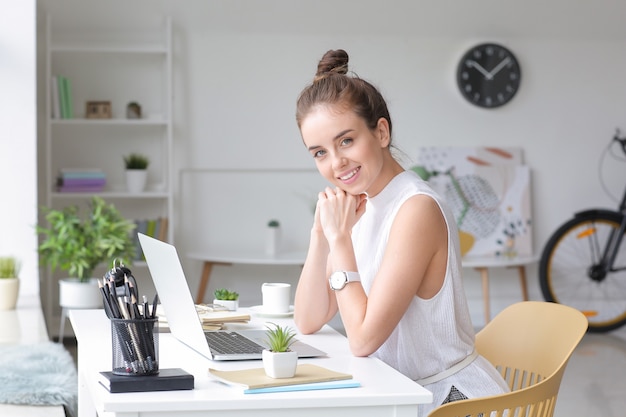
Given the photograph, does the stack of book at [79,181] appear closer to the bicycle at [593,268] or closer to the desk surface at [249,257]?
the desk surface at [249,257]

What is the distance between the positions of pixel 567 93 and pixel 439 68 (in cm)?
96

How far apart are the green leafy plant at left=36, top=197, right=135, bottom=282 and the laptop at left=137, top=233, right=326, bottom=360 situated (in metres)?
2.78

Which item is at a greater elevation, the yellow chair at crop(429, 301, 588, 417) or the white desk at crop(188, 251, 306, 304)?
the yellow chair at crop(429, 301, 588, 417)

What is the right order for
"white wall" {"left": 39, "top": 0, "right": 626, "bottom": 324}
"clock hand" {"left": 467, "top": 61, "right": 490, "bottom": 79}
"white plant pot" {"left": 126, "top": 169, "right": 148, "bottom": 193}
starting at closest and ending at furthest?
"white plant pot" {"left": 126, "top": 169, "right": 148, "bottom": 193}
"white wall" {"left": 39, "top": 0, "right": 626, "bottom": 324}
"clock hand" {"left": 467, "top": 61, "right": 490, "bottom": 79}

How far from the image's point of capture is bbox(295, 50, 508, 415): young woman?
1.88 m

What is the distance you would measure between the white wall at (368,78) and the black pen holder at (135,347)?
189 inches

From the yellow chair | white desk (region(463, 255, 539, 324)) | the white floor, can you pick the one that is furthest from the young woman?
white desk (region(463, 255, 539, 324))

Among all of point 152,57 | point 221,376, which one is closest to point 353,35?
point 152,57

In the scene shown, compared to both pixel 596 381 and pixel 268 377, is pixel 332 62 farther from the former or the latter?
pixel 596 381

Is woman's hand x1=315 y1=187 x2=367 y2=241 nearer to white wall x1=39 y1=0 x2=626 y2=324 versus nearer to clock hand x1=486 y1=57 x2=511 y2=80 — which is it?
white wall x1=39 y1=0 x2=626 y2=324

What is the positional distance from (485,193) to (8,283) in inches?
136

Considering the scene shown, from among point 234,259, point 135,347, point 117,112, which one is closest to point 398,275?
point 135,347

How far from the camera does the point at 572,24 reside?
6.64 m

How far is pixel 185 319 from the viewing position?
1821 millimetres
